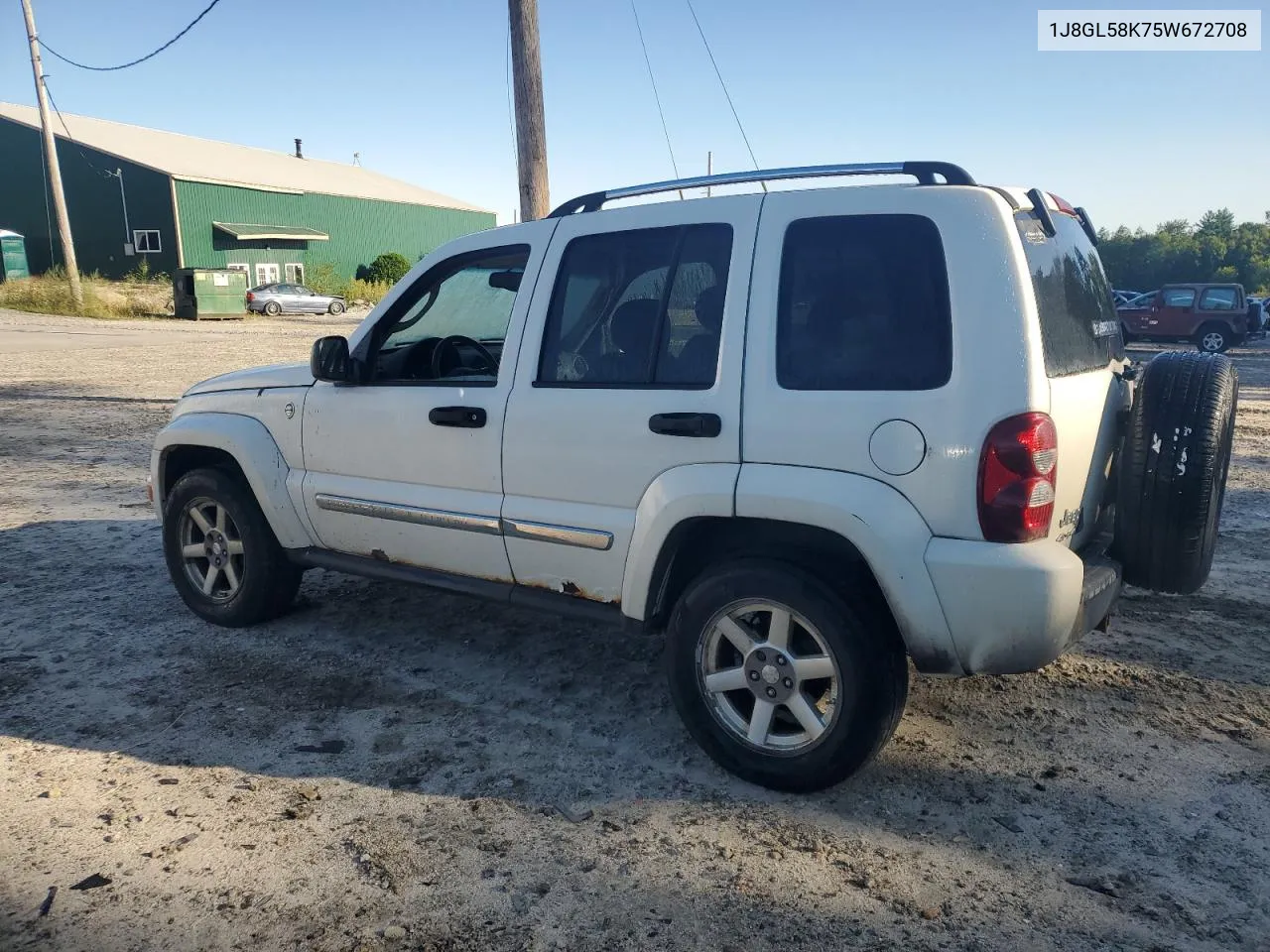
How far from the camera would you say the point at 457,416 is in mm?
3949

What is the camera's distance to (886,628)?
3.17 meters

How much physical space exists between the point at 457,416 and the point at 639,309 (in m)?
0.90

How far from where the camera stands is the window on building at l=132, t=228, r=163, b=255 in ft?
130

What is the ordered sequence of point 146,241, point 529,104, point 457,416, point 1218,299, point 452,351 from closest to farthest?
point 457,416
point 452,351
point 529,104
point 1218,299
point 146,241

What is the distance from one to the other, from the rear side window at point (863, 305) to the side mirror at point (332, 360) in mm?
2000

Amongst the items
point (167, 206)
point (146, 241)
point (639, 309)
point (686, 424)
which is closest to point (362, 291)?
point (167, 206)

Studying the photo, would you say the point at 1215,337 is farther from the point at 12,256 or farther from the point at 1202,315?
the point at 12,256

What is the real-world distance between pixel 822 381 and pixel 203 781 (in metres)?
2.55

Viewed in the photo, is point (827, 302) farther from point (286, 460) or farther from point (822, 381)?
point (286, 460)

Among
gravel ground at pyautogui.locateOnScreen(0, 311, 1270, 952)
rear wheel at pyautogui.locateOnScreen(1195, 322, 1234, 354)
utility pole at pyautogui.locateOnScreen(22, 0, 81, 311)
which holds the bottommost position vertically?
gravel ground at pyautogui.locateOnScreen(0, 311, 1270, 952)

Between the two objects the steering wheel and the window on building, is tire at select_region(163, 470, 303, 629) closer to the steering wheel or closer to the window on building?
the steering wheel

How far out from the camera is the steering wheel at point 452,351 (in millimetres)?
4285

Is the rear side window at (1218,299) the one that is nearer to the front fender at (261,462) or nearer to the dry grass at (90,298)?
the front fender at (261,462)

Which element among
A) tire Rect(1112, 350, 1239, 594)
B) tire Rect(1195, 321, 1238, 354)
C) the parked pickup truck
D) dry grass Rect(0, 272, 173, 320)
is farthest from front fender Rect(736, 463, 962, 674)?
dry grass Rect(0, 272, 173, 320)
